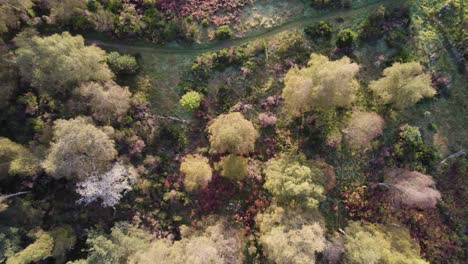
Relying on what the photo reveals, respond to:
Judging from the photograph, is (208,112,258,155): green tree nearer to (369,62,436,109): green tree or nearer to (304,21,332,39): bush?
(304,21,332,39): bush

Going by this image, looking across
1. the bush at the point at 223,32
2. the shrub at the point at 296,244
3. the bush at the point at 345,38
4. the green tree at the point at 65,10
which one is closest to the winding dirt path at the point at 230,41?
the bush at the point at 223,32

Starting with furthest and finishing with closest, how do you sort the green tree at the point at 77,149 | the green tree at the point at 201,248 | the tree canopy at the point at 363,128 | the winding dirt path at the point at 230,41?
the winding dirt path at the point at 230,41 → the tree canopy at the point at 363,128 → the green tree at the point at 77,149 → the green tree at the point at 201,248

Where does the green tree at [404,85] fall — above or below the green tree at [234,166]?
above

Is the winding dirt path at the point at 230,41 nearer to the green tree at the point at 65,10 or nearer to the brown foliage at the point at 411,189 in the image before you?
the green tree at the point at 65,10

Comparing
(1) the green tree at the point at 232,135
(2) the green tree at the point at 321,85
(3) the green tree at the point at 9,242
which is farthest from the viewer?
(1) the green tree at the point at 232,135

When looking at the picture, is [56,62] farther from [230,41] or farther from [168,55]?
[230,41]

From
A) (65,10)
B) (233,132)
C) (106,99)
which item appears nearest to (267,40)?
(233,132)

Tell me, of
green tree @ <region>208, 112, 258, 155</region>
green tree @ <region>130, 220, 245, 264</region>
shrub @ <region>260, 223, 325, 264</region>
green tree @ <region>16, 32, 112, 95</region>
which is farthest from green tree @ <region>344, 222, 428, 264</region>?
green tree @ <region>16, 32, 112, 95</region>

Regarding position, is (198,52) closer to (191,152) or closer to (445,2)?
(191,152)
